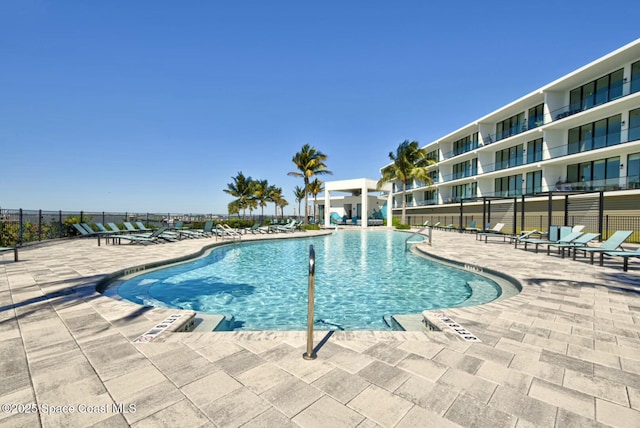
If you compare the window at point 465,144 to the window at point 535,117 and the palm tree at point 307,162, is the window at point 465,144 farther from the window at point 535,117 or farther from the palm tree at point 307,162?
the palm tree at point 307,162

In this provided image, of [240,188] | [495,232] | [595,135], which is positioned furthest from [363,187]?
[595,135]

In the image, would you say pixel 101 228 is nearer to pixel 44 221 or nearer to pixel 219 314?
pixel 44 221

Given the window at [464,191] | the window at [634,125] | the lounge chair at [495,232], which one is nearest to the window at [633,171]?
the window at [634,125]

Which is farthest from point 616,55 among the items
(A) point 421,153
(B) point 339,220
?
(B) point 339,220

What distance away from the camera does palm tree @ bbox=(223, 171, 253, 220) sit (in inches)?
1419

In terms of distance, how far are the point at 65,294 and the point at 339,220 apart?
114ft

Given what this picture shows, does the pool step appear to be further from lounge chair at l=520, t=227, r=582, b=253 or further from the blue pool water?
lounge chair at l=520, t=227, r=582, b=253

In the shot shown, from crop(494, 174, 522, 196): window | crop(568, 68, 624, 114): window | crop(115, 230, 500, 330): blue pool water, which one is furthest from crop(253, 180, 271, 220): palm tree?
crop(568, 68, 624, 114): window

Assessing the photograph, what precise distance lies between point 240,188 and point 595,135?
111ft

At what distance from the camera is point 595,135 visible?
744 inches

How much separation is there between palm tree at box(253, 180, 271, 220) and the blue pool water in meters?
27.4

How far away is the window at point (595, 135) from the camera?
17.5 meters

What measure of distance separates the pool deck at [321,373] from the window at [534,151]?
2315 cm

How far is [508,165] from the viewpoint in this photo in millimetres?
25391
